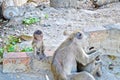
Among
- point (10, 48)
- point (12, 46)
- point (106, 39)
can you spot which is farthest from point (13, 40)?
point (106, 39)

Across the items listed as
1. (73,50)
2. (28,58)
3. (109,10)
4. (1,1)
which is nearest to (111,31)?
(28,58)

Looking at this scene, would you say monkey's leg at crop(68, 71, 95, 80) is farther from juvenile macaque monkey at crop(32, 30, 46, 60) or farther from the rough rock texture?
the rough rock texture

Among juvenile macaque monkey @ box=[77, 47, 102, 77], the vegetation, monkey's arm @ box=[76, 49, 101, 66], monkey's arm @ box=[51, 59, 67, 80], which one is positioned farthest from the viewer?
the vegetation

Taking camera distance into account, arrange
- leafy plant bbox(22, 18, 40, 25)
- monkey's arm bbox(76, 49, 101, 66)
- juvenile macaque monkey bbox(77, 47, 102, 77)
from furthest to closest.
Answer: leafy plant bbox(22, 18, 40, 25), juvenile macaque monkey bbox(77, 47, 102, 77), monkey's arm bbox(76, 49, 101, 66)

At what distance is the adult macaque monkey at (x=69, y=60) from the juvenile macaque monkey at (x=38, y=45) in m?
0.82

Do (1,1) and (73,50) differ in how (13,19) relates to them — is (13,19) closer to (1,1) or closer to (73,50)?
(1,1)

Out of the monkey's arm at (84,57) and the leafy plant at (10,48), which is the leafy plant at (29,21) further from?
the monkey's arm at (84,57)

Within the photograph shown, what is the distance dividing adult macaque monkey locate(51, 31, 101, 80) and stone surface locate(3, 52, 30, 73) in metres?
1.07

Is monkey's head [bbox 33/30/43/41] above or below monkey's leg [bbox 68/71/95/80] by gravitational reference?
above

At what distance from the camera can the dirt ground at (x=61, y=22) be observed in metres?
6.38

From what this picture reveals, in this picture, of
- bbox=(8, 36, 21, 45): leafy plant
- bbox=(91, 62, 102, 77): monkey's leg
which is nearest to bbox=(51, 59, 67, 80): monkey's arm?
bbox=(91, 62, 102, 77): monkey's leg

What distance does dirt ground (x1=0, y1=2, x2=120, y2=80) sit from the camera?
20.9 feet

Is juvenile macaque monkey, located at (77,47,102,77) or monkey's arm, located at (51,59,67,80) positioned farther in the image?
juvenile macaque monkey, located at (77,47,102,77)

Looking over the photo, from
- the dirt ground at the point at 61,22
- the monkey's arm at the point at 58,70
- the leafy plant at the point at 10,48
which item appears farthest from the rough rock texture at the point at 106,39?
the monkey's arm at the point at 58,70
